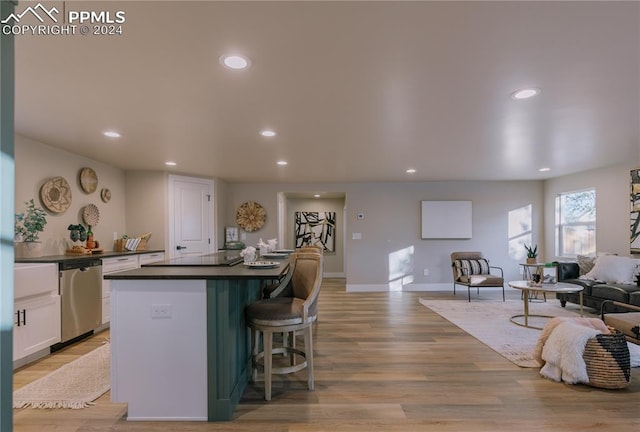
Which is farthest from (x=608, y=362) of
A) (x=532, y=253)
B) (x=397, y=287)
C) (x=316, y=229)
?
(x=316, y=229)

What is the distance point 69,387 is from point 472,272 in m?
6.03

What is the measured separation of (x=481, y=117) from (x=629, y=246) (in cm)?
397

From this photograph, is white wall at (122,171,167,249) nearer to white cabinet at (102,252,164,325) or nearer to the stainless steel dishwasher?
white cabinet at (102,252,164,325)

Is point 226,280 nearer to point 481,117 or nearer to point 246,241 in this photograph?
point 481,117

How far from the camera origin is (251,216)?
22.4ft

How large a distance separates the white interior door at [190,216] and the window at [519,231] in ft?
20.4

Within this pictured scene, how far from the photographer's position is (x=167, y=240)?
18.1ft

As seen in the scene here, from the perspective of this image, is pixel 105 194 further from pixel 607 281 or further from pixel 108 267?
pixel 607 281

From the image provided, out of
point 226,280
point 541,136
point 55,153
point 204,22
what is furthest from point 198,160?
point 541,136

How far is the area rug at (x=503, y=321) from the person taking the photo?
326cm

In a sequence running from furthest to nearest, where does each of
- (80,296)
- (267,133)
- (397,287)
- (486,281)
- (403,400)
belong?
(397,287), (486,281), (80,296), (267,133), (403,400)

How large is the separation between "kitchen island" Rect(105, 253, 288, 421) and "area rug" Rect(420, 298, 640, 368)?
273 centimetres

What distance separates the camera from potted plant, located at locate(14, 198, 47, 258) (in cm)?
344

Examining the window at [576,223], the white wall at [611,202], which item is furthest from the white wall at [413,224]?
the white wall at [611,202]
